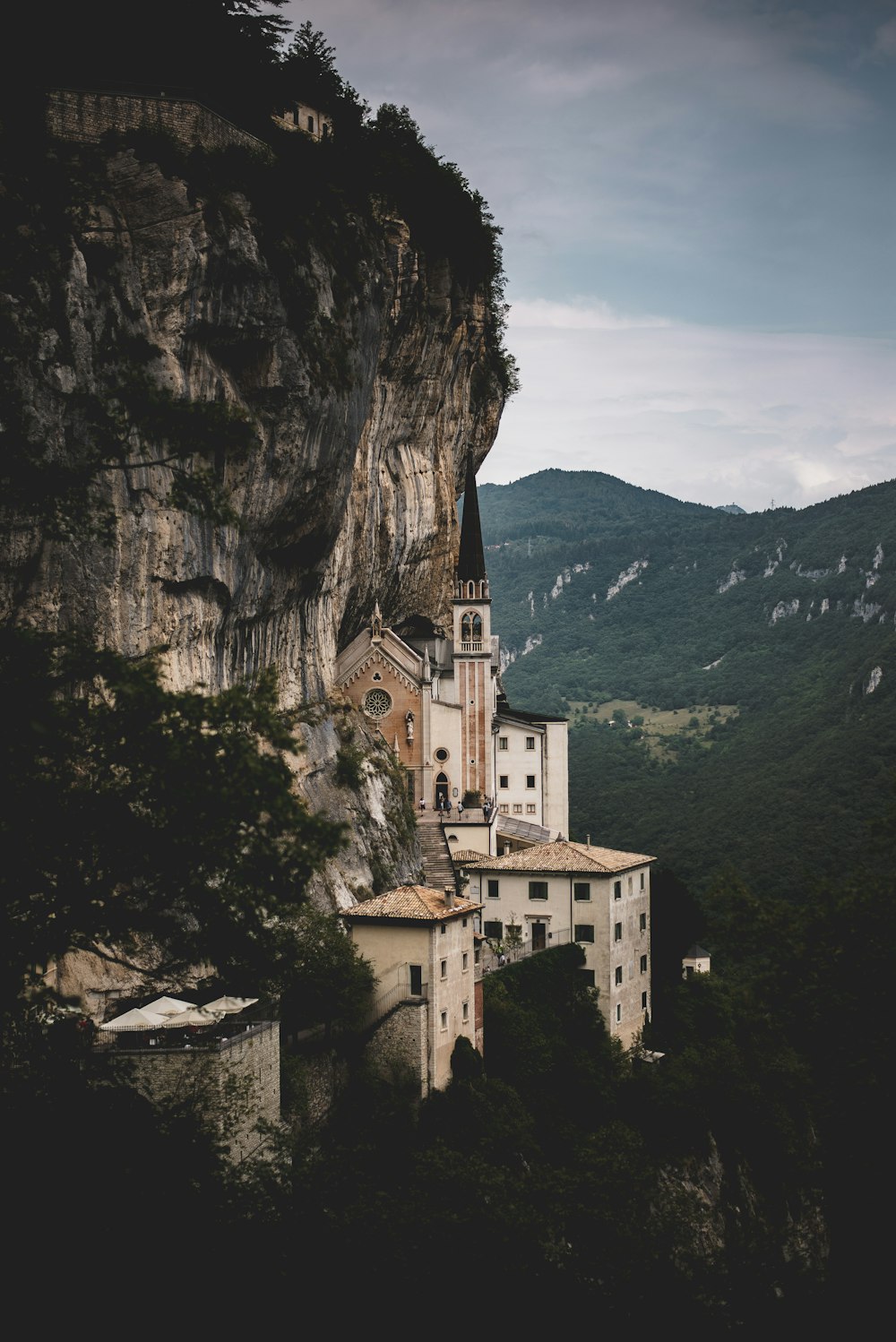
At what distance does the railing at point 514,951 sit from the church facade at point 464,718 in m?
12.5

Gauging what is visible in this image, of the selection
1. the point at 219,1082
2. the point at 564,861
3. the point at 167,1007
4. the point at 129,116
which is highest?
the point at 129,116

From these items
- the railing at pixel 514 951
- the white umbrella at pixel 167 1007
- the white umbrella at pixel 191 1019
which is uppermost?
Answer: the white umbrella at pixel 167 1007

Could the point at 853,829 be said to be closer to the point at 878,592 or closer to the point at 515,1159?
the point at 515,1159

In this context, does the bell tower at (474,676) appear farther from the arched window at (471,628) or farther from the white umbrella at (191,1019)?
the white umbrella at (191,1019)

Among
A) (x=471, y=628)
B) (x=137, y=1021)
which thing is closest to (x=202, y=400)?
(x=137, y=1021)

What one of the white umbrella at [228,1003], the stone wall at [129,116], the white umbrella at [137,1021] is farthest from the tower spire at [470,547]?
the white umbrella at [137,1021]

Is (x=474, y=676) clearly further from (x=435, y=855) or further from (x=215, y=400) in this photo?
(x=215, y=400)

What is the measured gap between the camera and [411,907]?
35.1 meters

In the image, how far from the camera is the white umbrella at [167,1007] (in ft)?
83.2

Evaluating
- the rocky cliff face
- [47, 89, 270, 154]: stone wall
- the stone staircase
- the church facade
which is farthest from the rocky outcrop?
the church facade

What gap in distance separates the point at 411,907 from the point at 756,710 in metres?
108

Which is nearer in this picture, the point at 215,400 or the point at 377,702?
the point at 215,400

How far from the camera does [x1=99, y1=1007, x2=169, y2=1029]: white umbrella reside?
24.8 meters

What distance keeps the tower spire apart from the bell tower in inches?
4.2
